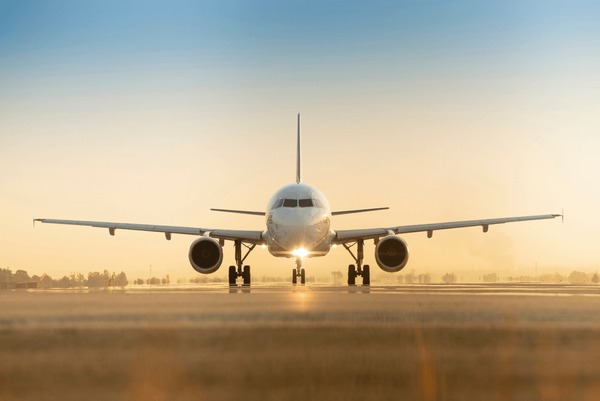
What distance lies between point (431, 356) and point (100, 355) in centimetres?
230

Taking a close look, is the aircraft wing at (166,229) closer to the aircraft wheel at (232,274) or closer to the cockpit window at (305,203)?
the aircraft wheel at (232,274)

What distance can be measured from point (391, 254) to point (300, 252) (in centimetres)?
397

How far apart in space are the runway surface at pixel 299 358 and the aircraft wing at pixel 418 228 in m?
32.6

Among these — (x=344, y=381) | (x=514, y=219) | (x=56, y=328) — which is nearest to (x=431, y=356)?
(x=344, y=381)

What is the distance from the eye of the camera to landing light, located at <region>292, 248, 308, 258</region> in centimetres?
3862

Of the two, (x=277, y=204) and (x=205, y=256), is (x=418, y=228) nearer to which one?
(x=277, y=204)

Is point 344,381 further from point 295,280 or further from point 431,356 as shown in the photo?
point 295,280

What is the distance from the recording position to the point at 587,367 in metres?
5.82

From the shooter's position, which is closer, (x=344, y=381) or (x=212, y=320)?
(x=344, y=381)

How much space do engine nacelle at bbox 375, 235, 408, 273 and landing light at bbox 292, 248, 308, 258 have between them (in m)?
3.07

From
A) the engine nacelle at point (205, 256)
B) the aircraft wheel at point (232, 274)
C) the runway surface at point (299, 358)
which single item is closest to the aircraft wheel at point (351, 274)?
the aircraft wheel at point (232, 274)

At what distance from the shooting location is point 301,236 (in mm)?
38031

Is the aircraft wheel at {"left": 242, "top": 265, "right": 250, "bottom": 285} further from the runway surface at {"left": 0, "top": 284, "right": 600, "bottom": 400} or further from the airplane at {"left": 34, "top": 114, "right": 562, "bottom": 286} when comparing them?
the runway surface at {"left": 0, "top": 284, "right": 600, "bottom": 400}

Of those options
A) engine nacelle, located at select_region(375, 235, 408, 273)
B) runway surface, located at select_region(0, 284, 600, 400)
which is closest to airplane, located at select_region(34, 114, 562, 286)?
engine nacelle, located at select_region(375, 235, 408, 273)
